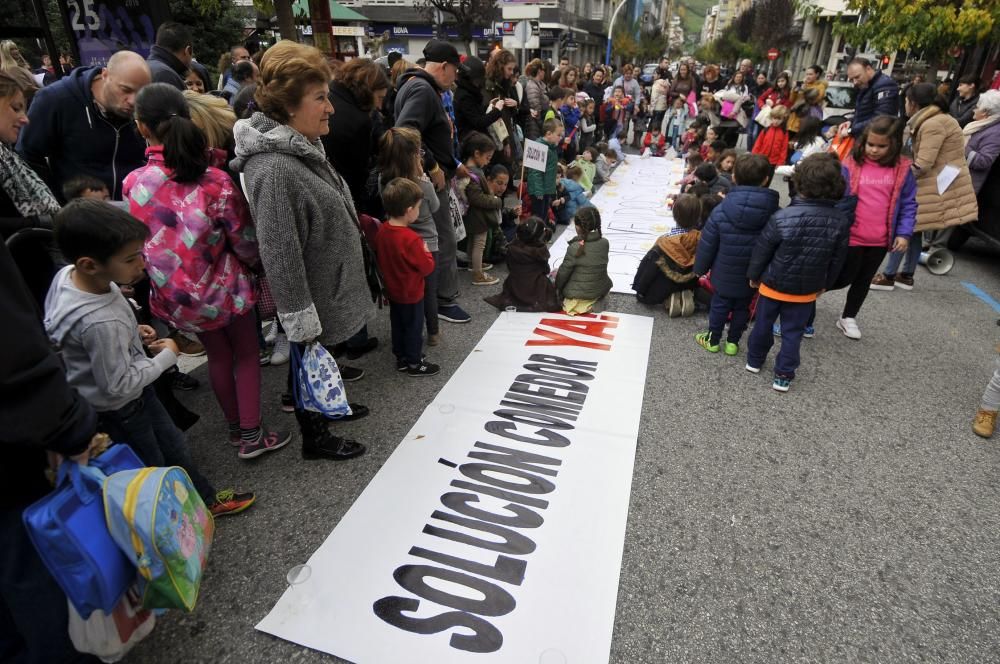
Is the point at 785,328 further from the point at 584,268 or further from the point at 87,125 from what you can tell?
the point at 87,125

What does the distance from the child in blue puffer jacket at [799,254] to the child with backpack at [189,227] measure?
303 cm

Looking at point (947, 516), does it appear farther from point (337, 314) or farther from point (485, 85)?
point (485, 85)

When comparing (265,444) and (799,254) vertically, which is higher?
(799,254)

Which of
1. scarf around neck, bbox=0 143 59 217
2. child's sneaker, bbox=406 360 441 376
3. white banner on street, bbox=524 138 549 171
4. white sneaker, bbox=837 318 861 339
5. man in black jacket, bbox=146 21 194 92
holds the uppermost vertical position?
man in black jacket, bbox=146 21 194 92

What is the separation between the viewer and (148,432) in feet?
6.72

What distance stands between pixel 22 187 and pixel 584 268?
3.60 meters

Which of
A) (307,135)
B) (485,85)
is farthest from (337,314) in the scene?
(485,85)

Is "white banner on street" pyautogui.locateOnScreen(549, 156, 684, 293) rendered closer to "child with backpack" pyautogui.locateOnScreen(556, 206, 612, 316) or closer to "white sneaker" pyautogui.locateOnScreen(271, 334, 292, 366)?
"child with backpack" pyautogui.locateOnScreen(556, 206, 612, 316)

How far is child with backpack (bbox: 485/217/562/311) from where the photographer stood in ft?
15.0

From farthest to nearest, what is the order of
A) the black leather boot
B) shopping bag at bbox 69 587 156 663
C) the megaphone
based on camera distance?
1. the megaphone
2. the black leather boot
3. shopping bag at bbox 69 587 156 663

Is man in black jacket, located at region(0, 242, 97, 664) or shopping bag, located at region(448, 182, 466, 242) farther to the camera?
shopping bag, located at region(448, 182, 466, 242)

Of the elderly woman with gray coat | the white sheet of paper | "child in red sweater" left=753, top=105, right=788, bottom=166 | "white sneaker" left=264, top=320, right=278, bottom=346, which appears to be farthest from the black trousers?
"child in red sweater" left=753, top=105, right=788, bottom=166

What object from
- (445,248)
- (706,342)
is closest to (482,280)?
(445,248)

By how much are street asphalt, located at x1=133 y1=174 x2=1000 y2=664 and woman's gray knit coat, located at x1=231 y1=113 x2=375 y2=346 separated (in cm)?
90
